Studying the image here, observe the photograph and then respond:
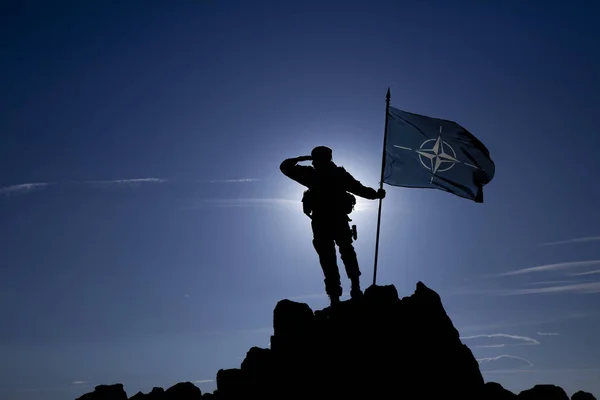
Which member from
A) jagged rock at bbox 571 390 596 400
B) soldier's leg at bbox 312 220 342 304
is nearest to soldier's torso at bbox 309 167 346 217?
soldier's leg at bbox 312 220 342 304

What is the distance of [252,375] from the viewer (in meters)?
13.9

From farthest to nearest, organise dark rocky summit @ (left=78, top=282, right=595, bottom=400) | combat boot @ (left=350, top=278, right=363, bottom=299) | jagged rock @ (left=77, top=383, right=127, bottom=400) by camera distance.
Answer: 1. jagged rock @ (left=77, top=383, right=127, bottom=400)
2. combat boot @ (left=350, top=278, right=363, bottom=299)
3. dark rocky summit @ (left=78, top=282, right=595, bottom=400)

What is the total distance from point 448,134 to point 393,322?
739 cm

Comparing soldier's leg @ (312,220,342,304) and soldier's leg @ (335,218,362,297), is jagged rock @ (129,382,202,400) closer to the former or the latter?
soldier's leg @ (312,220,342,304)

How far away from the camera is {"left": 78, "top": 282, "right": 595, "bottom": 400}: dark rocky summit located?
12.4 meters

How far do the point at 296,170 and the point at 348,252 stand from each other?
2.86 metres

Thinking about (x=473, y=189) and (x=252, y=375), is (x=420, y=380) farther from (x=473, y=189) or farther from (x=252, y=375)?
(x=473, y=189)

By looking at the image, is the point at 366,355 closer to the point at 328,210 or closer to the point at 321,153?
the point at 328,210

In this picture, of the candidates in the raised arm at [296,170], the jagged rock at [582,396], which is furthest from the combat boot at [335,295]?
the jagged rock at [582,396]

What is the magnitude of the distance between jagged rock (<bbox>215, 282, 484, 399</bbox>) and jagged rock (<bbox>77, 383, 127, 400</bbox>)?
6102 millimetres

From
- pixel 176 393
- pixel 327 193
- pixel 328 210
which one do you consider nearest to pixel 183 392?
pixel 176 393

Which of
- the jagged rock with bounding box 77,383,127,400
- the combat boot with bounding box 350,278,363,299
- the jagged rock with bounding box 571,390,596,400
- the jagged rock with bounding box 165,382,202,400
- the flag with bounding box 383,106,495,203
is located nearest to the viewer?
the combat boot with bounding box 350,278,363,299

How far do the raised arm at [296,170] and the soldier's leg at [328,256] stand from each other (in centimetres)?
133

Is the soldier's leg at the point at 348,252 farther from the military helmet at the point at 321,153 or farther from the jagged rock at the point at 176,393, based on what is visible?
the jagged rock at the point at 176,393
